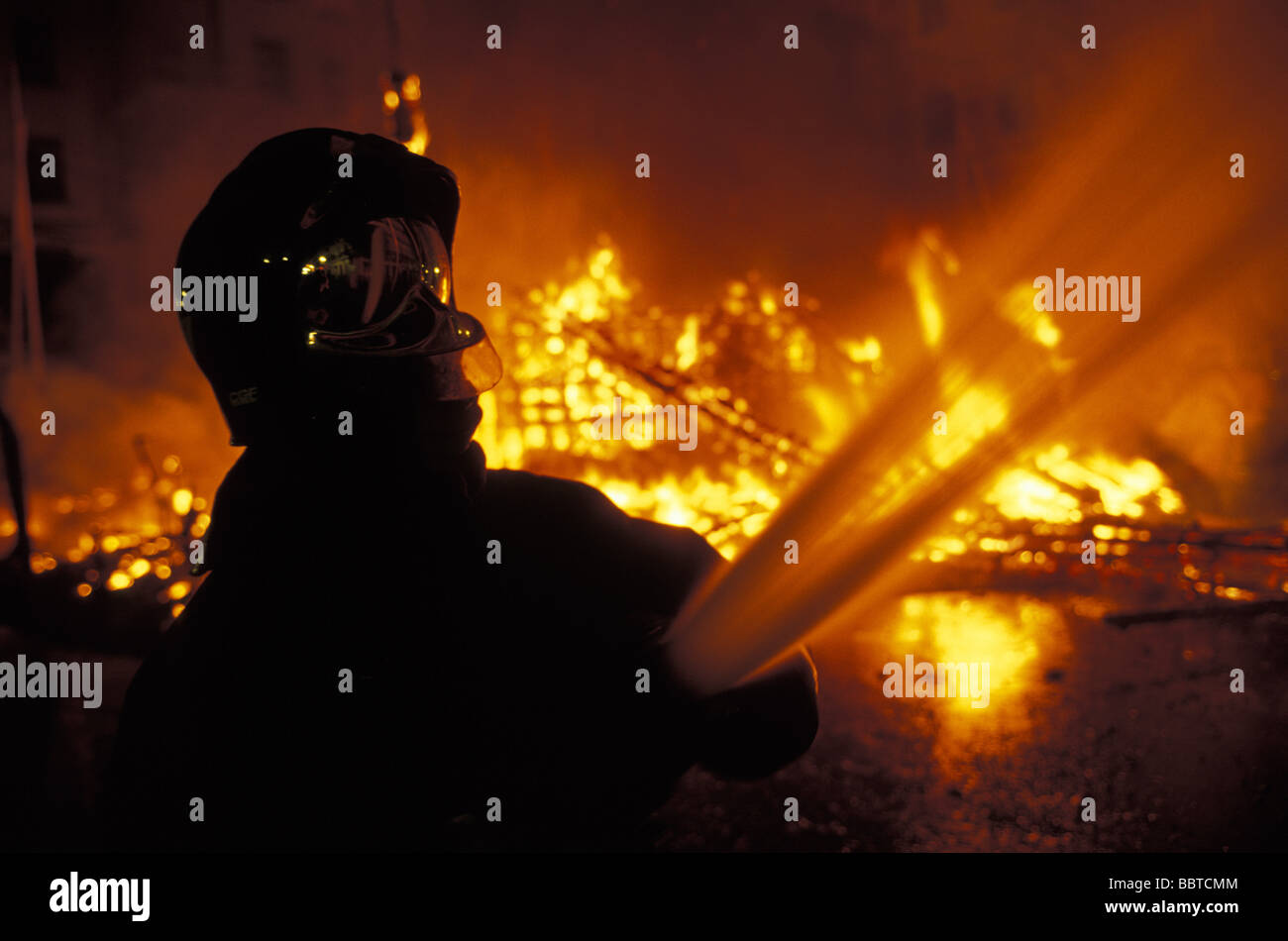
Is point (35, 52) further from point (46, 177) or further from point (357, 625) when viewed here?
point (357, 625)

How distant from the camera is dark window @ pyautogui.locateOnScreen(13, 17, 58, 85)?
738 cm

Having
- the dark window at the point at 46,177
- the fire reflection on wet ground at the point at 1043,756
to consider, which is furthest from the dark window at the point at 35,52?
the fire reflection on wet ground at the point at 1043,756

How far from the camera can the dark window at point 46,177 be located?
7457 mm

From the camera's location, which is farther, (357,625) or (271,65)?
(271,65)

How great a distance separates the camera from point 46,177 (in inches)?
301

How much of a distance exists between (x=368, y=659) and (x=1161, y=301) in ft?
10.3

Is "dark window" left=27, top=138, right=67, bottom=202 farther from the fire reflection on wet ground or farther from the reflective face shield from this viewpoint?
the fire reflection on wet ground

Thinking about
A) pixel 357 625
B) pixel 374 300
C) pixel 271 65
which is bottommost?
pixel 357 625

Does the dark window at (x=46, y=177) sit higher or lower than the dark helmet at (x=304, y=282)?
higher

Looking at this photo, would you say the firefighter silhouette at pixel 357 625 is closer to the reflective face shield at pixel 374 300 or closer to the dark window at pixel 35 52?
the reflective face shield at pixel 374 300

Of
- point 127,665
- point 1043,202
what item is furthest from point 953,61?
point 127,665

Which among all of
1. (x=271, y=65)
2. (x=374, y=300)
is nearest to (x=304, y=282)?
(x=374, y=300)

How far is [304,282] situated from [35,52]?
28.7 feet

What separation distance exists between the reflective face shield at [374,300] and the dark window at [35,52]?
8.23 meters
